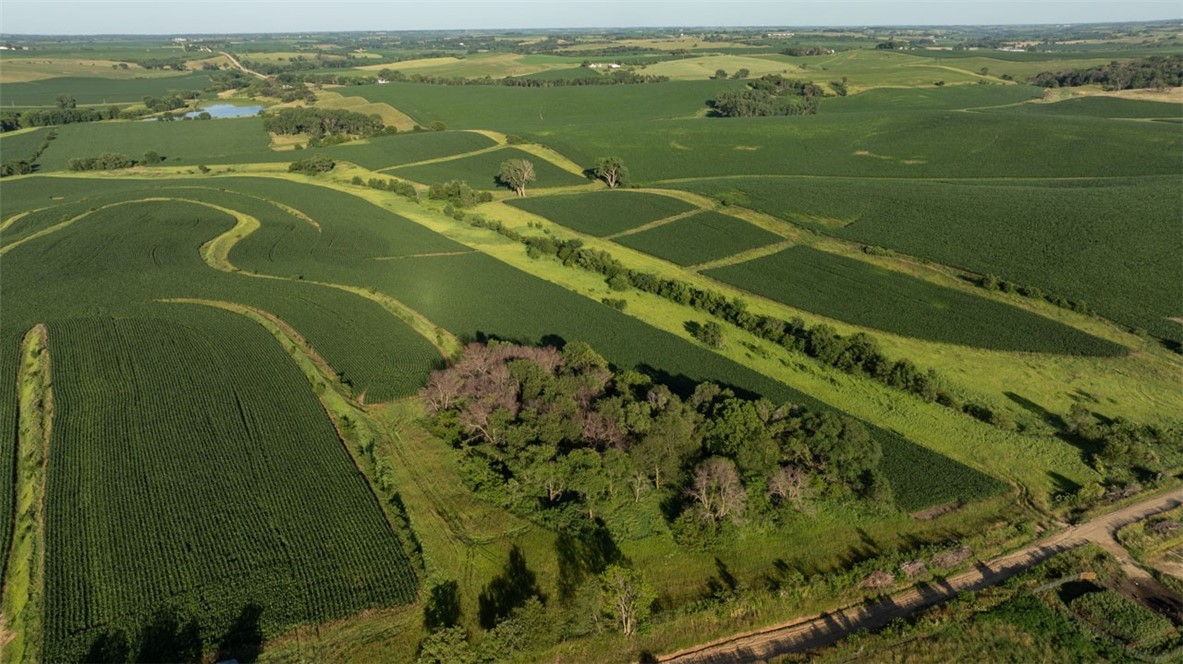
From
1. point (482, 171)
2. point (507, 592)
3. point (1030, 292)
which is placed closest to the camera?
point (507, 592)

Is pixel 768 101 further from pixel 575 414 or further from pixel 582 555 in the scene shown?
pixel 582 555

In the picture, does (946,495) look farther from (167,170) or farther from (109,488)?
(167,170)

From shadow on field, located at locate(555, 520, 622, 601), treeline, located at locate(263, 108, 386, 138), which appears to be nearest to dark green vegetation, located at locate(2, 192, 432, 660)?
shadow on field, located at locate(555, 520, 622, 601)

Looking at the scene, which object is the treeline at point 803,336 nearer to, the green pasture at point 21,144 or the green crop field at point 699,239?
the green crop field at point 699,239

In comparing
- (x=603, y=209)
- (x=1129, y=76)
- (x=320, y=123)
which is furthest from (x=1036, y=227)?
(x=320, y=123)

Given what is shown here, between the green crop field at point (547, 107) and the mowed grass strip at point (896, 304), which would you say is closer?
the mowed grass strip at point (896, 304)

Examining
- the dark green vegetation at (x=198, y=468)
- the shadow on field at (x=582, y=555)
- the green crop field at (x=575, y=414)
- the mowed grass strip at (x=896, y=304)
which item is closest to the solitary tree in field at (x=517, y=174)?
the green crop field at (x=575, y=414)

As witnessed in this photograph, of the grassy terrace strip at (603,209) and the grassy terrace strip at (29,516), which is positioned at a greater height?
the grassy terrace strip at (603,209)
